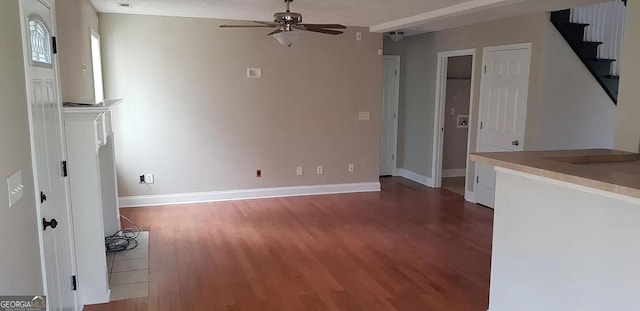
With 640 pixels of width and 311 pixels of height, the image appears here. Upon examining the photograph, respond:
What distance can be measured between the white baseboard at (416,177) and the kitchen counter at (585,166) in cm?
409

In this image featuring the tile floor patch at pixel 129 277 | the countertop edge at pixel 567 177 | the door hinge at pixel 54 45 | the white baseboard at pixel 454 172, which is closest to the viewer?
the countertop edge at pixel 567 177

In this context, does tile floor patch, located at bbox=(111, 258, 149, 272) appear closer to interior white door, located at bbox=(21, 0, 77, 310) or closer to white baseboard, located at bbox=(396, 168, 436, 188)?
interior white door, located at bbox=(21, 0, 77, 310)

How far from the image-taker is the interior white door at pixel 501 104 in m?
5.21

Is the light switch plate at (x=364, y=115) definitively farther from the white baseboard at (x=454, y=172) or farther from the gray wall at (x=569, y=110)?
the gray wall at (x=569, y=110)

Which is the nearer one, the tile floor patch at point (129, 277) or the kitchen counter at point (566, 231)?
the kitchen counter at point (566, 231)

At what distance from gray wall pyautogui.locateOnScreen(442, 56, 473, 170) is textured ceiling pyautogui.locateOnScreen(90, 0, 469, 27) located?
2166mm

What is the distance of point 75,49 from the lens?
11.9 feet

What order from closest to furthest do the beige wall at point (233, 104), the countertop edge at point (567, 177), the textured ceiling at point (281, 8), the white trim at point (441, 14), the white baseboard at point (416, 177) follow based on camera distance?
the countertop edge at point (567, 177) < the white trim at point (441, 14) < the textured ceiling at point (281, 8) < the beige wall at point (233, 104) < the white baseboard at point (416, 177)

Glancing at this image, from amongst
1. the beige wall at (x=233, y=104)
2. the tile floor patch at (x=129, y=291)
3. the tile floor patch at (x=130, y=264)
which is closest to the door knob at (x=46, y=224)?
the tile floor patch at (x=129, y=291)

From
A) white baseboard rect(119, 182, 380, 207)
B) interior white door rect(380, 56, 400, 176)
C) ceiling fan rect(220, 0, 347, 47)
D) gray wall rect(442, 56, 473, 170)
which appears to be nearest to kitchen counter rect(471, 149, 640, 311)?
ceiling fan rect(220, 0, 347, 47)

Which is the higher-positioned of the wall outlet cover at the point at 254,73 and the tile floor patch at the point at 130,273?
the wall outlet cover at the point at 254,73

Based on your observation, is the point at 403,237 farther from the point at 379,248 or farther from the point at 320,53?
the point at 320,53

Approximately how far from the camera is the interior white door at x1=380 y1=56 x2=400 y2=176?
24.5 feet

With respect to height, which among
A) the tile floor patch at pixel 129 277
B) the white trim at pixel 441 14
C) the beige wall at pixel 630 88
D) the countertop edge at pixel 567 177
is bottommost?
the tile floor patch at pixel 129 277
